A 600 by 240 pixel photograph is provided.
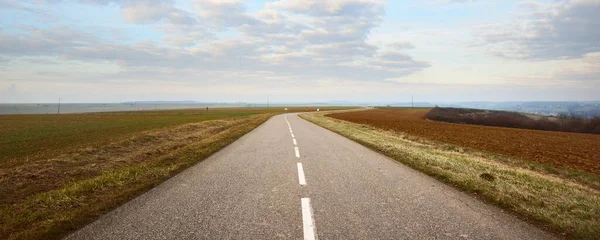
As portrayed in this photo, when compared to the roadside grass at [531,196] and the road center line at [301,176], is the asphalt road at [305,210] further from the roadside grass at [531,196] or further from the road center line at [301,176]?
the roadside grass at [531,196]

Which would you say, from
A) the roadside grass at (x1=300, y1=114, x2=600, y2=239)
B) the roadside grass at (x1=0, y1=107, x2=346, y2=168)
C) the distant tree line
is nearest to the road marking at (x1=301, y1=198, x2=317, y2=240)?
the roadside grass at (x1=300, y1=114, x2=600, y2=239)

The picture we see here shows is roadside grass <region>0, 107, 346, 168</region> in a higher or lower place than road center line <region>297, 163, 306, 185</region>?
lower

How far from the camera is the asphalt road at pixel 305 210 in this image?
4551mm

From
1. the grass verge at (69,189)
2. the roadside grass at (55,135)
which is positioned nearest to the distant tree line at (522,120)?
the roadside grass at (55,135)

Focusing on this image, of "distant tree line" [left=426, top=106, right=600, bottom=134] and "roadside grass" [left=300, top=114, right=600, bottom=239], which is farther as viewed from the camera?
"distant tree line" [left=426, top=106, right=600, bottom=134]

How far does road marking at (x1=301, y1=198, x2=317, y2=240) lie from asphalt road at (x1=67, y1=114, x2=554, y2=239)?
0.01 m

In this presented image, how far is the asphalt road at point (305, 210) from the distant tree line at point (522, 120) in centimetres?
5329

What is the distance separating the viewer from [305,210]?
5480 millimetres

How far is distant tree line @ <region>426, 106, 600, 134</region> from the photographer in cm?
4606

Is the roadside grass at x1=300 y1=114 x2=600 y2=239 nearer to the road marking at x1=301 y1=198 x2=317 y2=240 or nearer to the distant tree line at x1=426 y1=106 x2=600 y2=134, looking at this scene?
the road marking at x1=301 y1=198 x2=317 y2=240

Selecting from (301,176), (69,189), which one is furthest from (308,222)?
(69,189)

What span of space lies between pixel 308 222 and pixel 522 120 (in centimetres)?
6208

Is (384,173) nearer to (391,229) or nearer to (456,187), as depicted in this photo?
(456,187)

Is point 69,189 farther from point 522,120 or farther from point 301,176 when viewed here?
point 522,120
